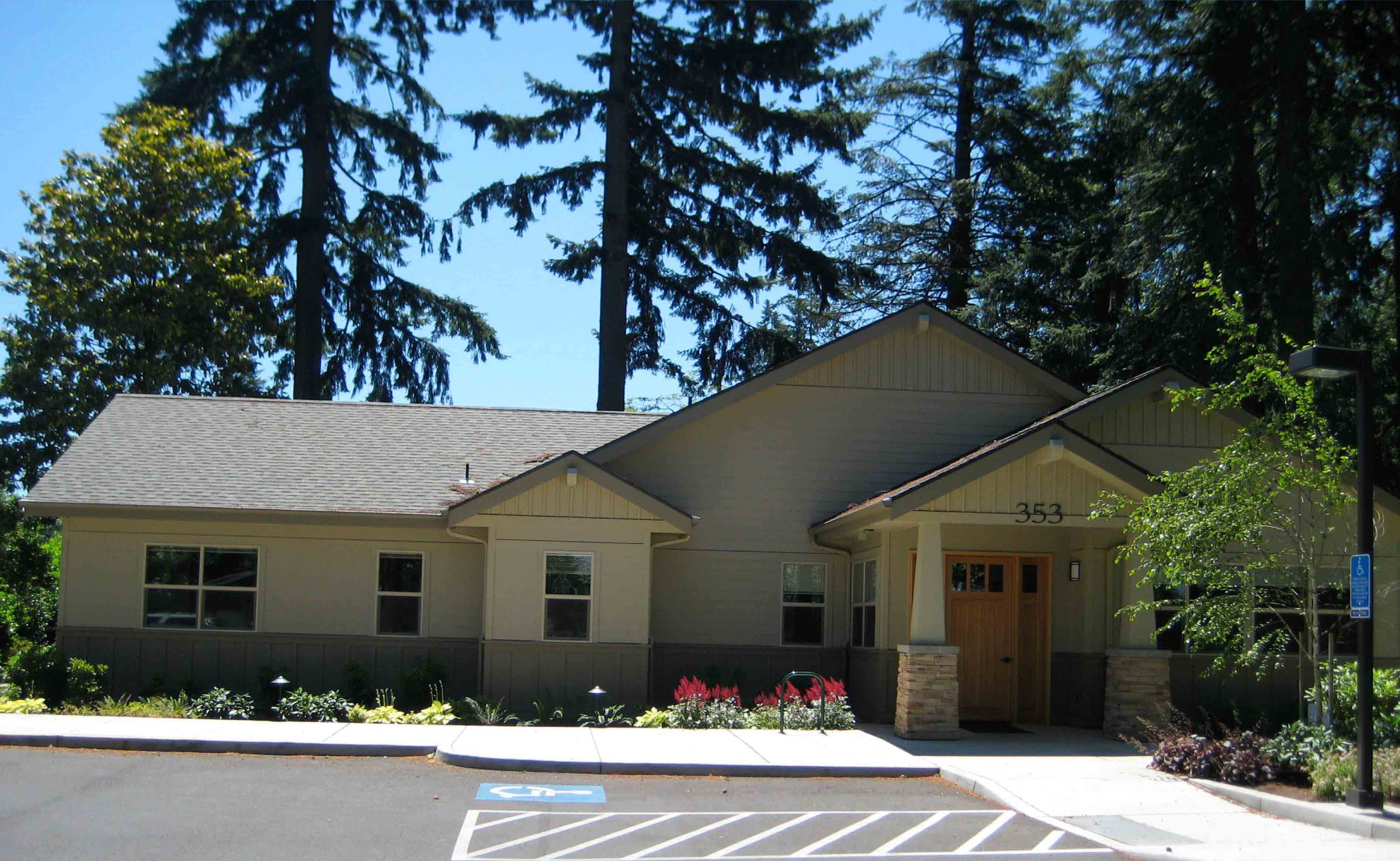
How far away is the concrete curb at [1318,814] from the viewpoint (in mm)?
10000

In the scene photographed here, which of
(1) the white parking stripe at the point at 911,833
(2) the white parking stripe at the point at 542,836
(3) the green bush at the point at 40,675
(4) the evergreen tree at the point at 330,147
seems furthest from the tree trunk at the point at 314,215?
(1) the white parking stripe at the point at 911,833

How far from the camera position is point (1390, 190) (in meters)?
22.5

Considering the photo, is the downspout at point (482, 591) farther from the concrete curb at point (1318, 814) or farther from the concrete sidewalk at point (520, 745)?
the concrete curb at point (1318, 814)

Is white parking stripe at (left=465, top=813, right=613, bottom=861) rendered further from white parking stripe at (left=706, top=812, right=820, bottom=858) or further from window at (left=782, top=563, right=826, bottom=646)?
window at (left=782, top=563, right=826, bottom=646)

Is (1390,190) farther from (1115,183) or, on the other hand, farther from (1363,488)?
(1363,488)

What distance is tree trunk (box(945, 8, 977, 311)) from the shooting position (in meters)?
34.1

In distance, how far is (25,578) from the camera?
25.6 metres

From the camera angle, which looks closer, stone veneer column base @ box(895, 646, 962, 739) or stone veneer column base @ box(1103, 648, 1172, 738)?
stone veneer column base @ box(895, 646, 962, 739)

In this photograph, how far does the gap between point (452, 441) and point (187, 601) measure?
5.04 metres

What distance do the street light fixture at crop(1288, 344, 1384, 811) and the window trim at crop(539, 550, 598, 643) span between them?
9.85m

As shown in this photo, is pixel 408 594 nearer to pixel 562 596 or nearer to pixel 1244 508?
pixel 562 596

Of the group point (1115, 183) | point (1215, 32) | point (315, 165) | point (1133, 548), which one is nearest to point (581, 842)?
point (1133, 548)

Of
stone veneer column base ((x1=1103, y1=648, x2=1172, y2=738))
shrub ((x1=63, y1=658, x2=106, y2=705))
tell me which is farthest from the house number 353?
shrub ((x1=63, y1=658, x2=106, y2=705))

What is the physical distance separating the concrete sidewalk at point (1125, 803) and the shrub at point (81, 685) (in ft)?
35.0
